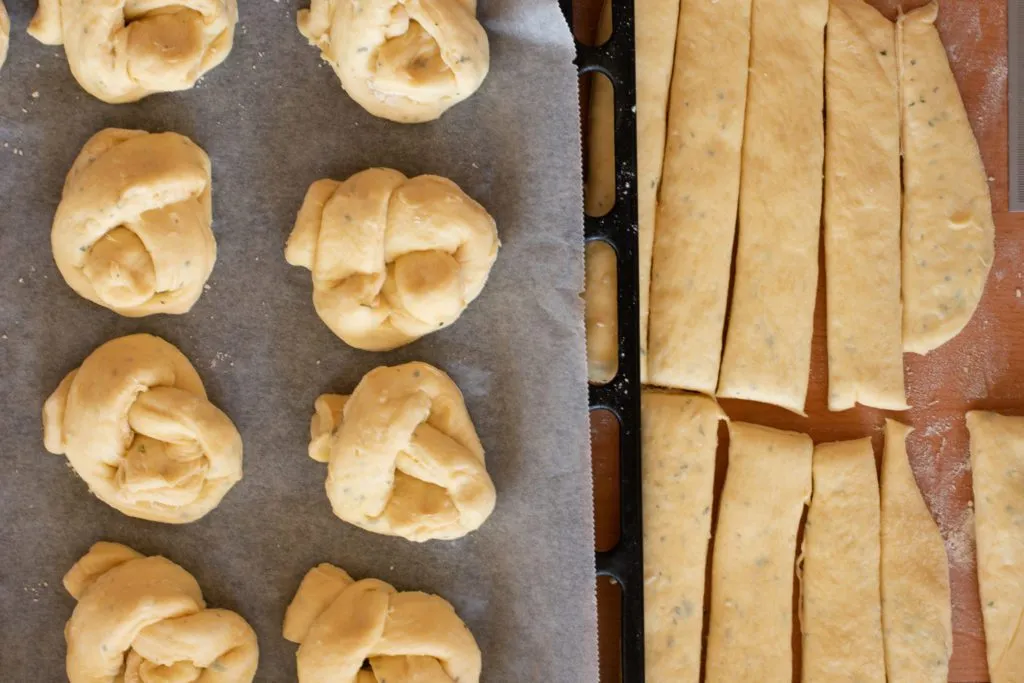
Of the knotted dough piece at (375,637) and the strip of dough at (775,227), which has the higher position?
the strip of dough at (775,227)

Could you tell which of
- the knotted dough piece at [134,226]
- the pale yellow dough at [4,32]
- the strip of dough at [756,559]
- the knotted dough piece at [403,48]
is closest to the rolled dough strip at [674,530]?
the strip of dough at [756,559]

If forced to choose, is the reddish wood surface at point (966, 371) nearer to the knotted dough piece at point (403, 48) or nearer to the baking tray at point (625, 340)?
the baking tray at point (625, 340)

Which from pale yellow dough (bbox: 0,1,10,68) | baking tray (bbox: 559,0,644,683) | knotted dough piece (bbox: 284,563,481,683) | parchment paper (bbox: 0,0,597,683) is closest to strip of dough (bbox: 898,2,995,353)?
baking tray (bbox: 559,0,644,683)

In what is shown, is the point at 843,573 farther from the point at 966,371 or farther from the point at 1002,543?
the point at 966,371

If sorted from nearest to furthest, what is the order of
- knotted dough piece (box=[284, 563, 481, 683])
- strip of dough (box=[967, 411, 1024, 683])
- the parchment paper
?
knotted dough piece (box=[284, 563, 481, 683]) → the parchment paper → strip of dough (box=[967, 411, 1024, 683])

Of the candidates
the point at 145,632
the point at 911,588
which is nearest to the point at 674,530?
the point at 911,588

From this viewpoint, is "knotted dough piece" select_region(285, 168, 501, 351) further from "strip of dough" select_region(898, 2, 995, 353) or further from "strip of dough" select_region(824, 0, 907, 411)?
"strip of dough" select_region(898, 2, 995, 353)
